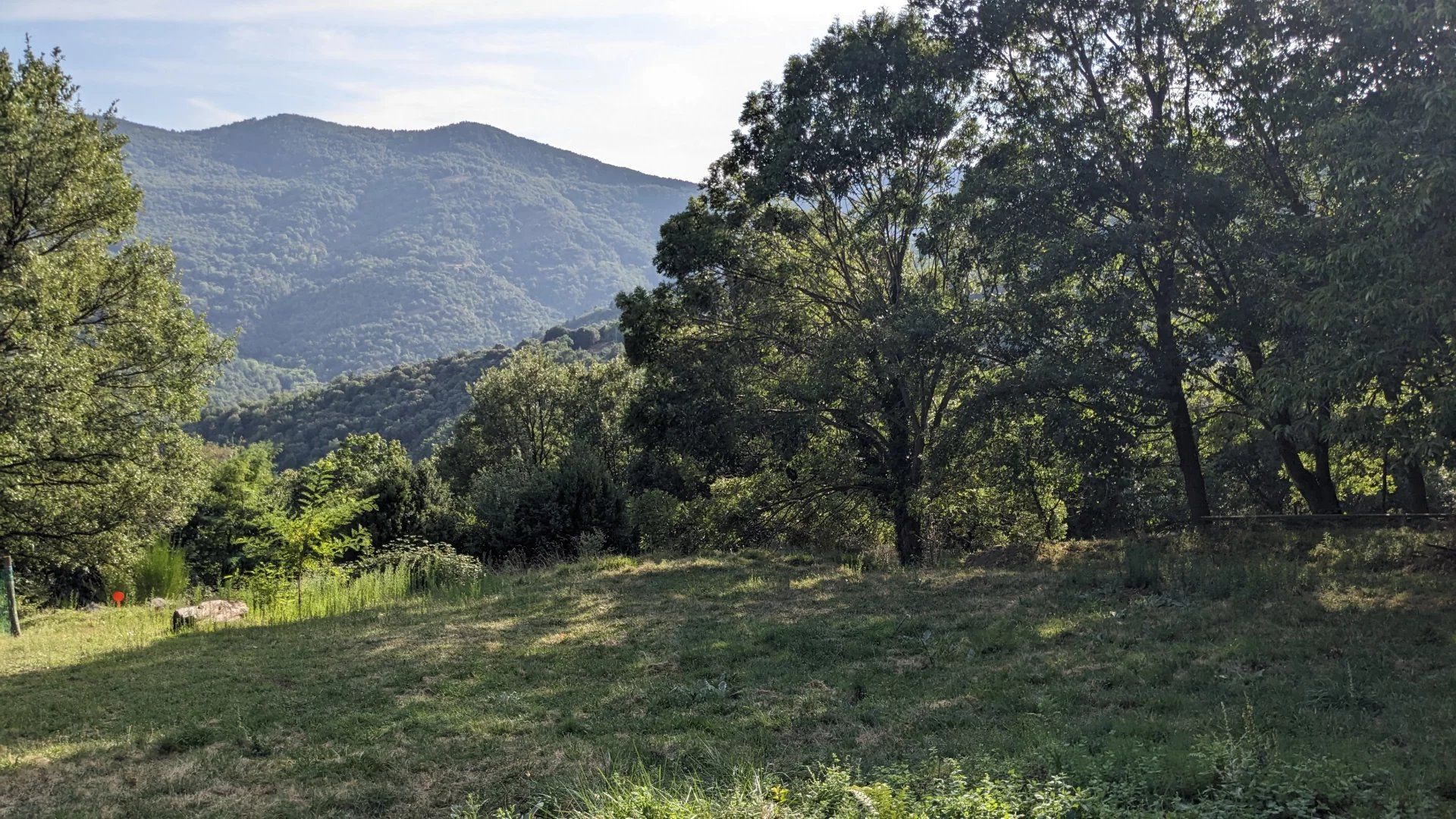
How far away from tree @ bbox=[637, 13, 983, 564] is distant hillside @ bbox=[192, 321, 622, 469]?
52083 mm

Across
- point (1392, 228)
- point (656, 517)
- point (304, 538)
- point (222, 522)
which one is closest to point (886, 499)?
point (656, 517)

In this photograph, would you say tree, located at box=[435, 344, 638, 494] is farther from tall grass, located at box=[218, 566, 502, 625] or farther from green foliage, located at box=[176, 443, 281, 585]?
tall grass, located at box=[218, 566, 502, 625]

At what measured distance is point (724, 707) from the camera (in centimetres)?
688

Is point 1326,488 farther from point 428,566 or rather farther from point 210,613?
point 210,613

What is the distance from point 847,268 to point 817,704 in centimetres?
1315

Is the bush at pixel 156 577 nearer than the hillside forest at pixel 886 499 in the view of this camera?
No

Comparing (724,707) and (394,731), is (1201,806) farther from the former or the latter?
(394,731)

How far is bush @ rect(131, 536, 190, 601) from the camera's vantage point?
1680 cm

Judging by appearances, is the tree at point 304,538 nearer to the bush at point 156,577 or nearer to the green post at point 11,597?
the green post at point 11,597

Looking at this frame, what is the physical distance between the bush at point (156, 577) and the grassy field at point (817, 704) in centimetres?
532

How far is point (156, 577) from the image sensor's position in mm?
16875

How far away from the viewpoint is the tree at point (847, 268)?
16.1m

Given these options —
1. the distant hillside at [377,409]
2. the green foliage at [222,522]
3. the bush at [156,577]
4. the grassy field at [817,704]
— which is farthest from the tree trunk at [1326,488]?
the distant hillside at [377,409]

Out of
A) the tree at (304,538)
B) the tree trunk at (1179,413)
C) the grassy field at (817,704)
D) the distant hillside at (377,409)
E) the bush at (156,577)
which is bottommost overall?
the bush at (156,577)
